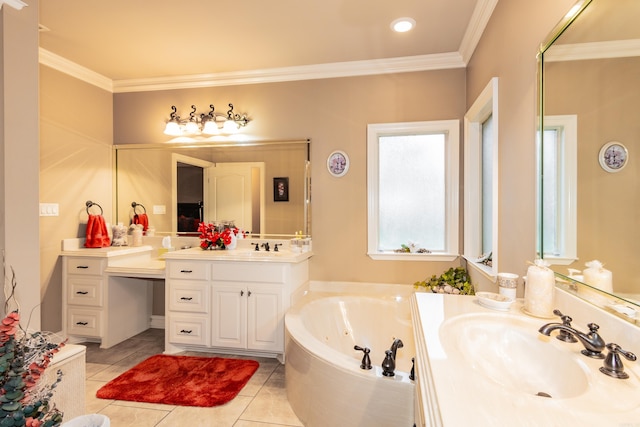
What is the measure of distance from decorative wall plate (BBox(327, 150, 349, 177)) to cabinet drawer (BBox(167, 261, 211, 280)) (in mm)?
1435

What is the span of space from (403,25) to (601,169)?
1.89 m

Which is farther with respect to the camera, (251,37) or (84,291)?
(84,291)

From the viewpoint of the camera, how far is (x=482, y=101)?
2.28 metres

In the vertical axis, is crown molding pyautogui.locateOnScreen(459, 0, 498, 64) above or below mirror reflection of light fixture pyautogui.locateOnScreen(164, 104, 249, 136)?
above

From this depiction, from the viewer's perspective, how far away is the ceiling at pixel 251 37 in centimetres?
223

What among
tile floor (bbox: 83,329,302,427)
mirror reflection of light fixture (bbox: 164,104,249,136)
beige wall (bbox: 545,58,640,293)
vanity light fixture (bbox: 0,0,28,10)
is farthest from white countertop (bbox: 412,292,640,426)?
mirror reflection of light fixture (bbox: 164,104,249,136)

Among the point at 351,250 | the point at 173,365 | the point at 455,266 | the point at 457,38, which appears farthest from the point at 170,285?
the point at 457,38

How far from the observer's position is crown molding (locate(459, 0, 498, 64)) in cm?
208

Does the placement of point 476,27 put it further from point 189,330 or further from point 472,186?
point 189,330

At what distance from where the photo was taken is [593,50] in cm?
104

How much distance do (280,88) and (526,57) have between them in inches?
88.1

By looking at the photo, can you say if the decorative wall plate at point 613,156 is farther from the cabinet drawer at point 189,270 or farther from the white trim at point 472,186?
the cabinet drawer at point 189,270

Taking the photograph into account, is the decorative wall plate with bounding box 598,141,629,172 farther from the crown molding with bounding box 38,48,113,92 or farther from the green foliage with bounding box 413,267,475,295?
the crown molding with bounding box 38,48,113,92

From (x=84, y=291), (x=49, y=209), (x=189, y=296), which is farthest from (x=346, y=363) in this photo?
(x=49, y=209)
